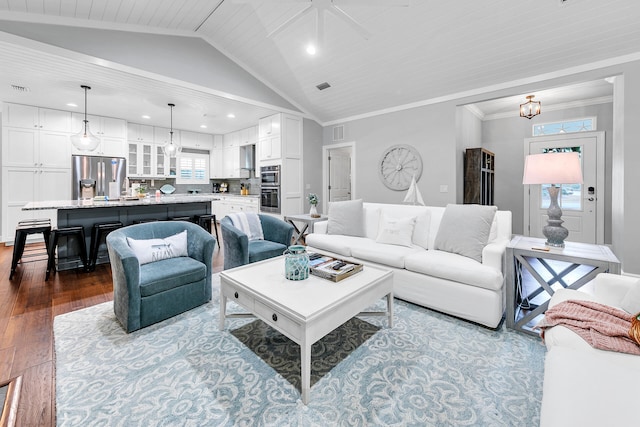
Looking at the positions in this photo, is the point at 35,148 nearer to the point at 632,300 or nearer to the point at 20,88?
the point at 20,88

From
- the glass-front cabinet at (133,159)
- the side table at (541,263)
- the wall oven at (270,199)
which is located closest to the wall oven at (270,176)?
A: the wall oven at (270,199)

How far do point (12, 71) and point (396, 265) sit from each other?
18.3 feet

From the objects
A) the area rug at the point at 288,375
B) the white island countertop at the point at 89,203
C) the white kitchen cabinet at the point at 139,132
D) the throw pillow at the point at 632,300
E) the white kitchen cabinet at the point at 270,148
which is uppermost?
the white kitchen cabinet at the point at 139,132

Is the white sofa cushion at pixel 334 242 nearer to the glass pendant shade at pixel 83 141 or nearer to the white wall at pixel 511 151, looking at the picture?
the glass pendant shade at pixel 83 141

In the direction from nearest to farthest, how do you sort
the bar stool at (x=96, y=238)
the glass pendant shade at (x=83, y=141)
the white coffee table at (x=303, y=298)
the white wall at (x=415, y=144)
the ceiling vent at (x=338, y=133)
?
the white coffee table at (x=303, y=298) < the bar stool at (x=96, y=238) < the glass pendant shade at (x=83, y=141) < the white wall at (x=415, y=144) < the ceiling vent at (x=338, y=133)

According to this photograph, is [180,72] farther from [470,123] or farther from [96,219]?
[470,123]

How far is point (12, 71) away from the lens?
3.74 m

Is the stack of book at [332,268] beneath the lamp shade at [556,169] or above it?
beneath

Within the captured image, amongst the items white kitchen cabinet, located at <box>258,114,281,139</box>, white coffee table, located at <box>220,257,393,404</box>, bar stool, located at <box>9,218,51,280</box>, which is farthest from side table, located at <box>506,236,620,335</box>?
bar stool, located at <box>9,218,51,280</box>

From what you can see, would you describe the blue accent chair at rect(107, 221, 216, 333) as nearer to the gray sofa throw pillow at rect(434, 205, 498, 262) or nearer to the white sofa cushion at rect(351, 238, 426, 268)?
the white sofa cushion at rect(351, 238, 426, 268)

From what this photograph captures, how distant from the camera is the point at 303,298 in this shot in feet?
5.69

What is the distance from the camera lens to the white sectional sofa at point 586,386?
0.84 m

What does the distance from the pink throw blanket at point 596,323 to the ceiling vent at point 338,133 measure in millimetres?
5101

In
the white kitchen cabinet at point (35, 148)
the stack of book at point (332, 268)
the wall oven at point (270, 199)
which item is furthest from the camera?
the wall oven at point (270, 199)
